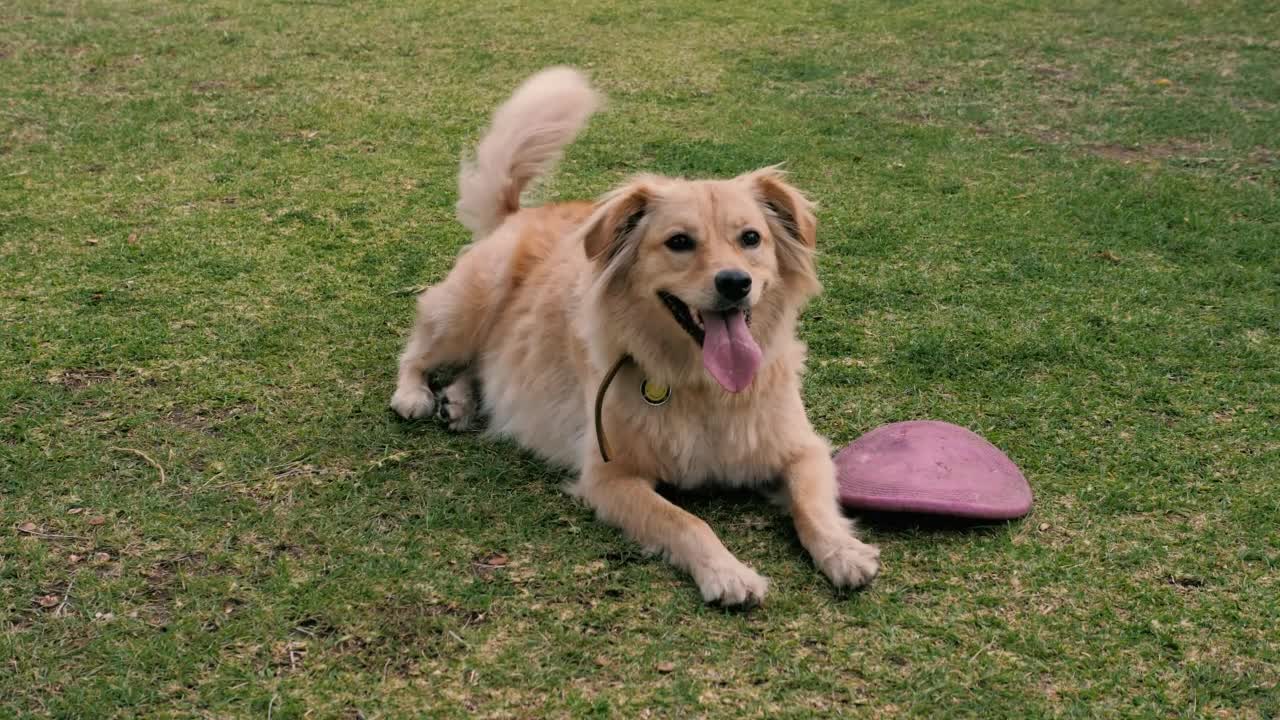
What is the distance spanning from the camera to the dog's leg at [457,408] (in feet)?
13.7

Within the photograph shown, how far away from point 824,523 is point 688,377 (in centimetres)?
62

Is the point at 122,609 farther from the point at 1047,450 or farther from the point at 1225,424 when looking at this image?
the point at 1225,424

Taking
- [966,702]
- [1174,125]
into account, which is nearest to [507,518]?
[966,702]

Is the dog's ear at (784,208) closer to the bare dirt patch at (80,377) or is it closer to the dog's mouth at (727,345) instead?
the dog's mouth at (727,345)

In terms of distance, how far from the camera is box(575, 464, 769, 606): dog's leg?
9.92ft

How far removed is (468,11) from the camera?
1059cm

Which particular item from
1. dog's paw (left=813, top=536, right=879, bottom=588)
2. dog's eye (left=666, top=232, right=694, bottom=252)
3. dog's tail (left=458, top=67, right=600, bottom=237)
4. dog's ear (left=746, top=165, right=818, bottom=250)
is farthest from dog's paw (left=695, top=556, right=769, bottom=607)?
dog's tail (left=458, top=67, right=600, bottom=237)

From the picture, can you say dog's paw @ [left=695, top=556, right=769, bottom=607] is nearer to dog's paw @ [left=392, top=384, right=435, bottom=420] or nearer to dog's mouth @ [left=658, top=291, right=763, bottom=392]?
dog's mouth @ [left=658, top=291, right=763, bottom=392]

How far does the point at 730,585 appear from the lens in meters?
3.01

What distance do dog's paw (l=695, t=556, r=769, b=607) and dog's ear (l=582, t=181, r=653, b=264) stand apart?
1.06m

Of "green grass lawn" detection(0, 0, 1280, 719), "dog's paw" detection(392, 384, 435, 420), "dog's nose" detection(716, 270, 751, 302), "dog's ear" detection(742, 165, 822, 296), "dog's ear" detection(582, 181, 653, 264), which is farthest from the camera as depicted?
"dog's paw" detection(392, 384, 435, 420)

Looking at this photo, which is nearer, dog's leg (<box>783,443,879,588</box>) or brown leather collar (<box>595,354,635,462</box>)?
dog's leg (<box>783,443,879,588</box>)

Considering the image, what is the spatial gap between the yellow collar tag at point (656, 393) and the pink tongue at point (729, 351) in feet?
0.67

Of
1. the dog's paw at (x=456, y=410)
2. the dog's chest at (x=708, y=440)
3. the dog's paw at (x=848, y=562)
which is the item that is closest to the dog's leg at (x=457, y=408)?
the dog's paw at (x=456, y=410)
